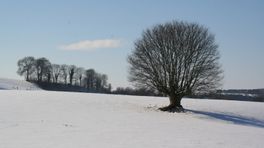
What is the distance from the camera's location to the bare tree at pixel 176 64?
42.1 metres

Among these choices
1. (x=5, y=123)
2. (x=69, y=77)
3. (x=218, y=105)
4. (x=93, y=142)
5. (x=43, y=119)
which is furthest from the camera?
(x=69, y=77)

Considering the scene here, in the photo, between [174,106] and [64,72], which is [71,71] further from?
[174,106]

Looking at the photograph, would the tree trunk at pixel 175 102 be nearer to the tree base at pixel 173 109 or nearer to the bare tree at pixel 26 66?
the tree base at pixel 173 109

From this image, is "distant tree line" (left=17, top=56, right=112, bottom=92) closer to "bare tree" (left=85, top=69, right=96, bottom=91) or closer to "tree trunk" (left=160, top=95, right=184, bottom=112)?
"bare tree" (left=85, top=69, right=96, bottom=91)

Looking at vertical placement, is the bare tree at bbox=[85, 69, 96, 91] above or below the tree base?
above

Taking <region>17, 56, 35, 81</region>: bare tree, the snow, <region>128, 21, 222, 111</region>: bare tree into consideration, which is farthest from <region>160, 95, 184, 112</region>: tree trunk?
<region>17, 56, 35, 81</region>: bare tree

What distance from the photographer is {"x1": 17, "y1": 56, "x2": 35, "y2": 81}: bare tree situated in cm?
14012

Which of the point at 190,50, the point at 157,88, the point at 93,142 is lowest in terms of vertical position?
the point at 93,142

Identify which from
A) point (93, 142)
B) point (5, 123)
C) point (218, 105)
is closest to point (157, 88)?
point (218, 105)

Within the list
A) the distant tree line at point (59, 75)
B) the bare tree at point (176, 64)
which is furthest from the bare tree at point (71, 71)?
the bare tree at point (176, 64)

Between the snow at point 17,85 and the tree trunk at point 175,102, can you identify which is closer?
the tree trunk at point 175,102

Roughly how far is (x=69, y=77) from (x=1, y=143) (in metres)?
142

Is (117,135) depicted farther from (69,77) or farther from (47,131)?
(69,77)

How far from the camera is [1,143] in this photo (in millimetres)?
14781
